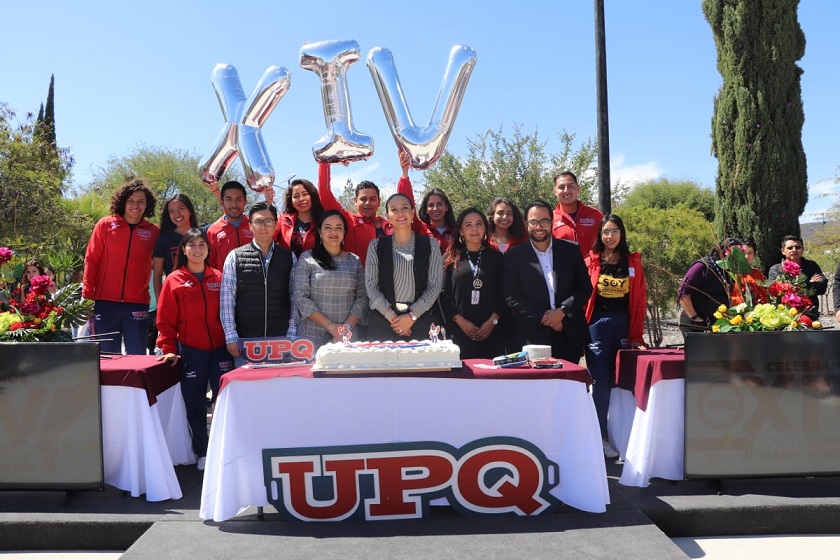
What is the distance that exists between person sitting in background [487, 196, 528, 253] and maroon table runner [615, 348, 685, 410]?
1.29 m

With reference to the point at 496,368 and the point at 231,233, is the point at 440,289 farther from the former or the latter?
the point at 231,233

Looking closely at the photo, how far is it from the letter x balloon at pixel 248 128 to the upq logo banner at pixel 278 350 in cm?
170

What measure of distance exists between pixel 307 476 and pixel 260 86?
3192 mm

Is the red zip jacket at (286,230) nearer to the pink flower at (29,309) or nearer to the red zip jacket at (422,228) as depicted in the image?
the red zip jacket at (422,228)

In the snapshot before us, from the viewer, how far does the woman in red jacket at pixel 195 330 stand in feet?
14.9

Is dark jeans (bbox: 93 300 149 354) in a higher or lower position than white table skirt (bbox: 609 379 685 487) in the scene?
higher

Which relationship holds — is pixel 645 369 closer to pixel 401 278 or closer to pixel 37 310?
pixel 401 278

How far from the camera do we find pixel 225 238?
5.44 m

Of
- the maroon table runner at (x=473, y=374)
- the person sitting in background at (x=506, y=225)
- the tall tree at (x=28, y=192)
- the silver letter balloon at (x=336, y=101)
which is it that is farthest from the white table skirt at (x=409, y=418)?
the tall tree at (x=28, y=192)

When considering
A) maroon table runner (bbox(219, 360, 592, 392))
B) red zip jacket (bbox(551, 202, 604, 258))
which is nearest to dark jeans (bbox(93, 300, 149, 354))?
maroon table runner (bbox(219, 360, 592, 392))

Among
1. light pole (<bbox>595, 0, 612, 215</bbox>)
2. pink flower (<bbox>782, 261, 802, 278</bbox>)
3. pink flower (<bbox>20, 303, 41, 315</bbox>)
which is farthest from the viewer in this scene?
light pole (<bbox>595, 0, 612, 215</bbox>)

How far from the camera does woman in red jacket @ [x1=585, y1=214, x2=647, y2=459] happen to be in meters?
4.88

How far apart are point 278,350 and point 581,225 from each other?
2.95 meters

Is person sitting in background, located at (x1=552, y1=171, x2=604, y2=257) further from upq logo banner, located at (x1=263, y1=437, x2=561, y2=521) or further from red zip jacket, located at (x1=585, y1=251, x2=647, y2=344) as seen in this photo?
upq logo banner, located at (x1=263, y1=437, x2=561, y2=521)
